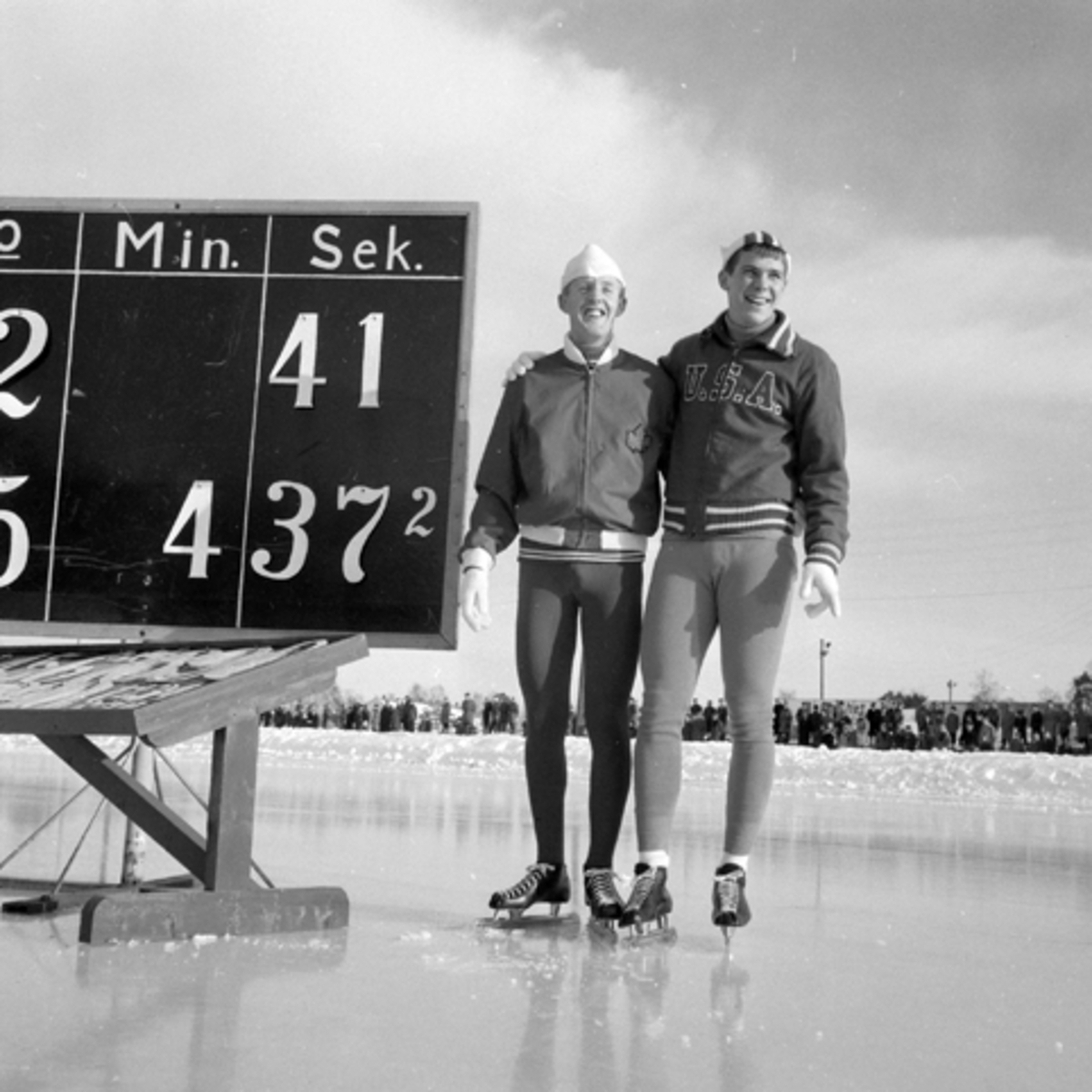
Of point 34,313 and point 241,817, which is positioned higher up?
point 34,313

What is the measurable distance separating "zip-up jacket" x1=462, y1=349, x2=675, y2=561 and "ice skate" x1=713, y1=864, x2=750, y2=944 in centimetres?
64

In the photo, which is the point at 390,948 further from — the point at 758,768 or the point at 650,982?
the point at 758,768

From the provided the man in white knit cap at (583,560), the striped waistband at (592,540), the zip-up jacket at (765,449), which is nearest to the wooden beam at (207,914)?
the man in white knit cap at (583,560)

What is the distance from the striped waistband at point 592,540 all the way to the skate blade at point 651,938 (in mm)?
715

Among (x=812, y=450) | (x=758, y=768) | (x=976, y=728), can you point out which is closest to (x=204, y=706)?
(x=758, y=768)

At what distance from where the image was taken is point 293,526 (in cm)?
302

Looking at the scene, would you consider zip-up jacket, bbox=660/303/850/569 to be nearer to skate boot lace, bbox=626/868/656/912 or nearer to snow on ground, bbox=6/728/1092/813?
skate boot lace, bbox=626/868/656/912

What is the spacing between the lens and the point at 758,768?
243cm

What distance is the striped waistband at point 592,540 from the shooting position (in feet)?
8.29

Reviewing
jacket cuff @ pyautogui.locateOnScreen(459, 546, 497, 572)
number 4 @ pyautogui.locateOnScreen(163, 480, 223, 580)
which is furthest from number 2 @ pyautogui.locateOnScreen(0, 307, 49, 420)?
jacket cuff @ pyautogui.locateOnScreen(459, 546, 497, 572)

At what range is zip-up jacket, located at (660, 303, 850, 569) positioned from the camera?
8.01 ft

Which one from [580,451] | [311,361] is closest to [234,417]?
[311,361]

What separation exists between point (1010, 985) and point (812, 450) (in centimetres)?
101

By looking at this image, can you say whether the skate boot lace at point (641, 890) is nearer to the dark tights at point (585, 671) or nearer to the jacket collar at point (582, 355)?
the dark tights at point (585, 671)
